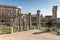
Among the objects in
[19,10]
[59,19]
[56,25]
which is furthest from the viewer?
[19,10]

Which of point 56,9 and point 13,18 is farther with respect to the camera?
point 13,18

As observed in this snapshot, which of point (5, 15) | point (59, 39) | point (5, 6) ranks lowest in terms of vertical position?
point (59, 39)

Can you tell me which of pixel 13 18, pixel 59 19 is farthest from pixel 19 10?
pixel 59 19

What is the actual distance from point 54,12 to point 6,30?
9322 millimetres

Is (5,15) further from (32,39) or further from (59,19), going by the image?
A: (32,39)

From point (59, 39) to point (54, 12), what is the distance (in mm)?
10000

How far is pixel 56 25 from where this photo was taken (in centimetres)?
2092

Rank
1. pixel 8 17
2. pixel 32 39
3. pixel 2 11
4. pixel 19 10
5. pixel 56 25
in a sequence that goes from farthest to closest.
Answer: pixel 19 10
pixel 2 11
pixel 8 17
pixel 56 25
pixel 32 39

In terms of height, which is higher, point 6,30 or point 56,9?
point 56,9

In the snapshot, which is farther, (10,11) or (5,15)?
(10,11)

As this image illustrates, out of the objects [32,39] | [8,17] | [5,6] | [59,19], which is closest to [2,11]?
[5,6]

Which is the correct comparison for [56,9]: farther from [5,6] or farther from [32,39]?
[5,6]

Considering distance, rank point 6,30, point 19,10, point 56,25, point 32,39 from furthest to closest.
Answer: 1. point 19,10
2. point 56,25
3. point 6,30
4. point 32,39

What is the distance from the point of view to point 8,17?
112ft
